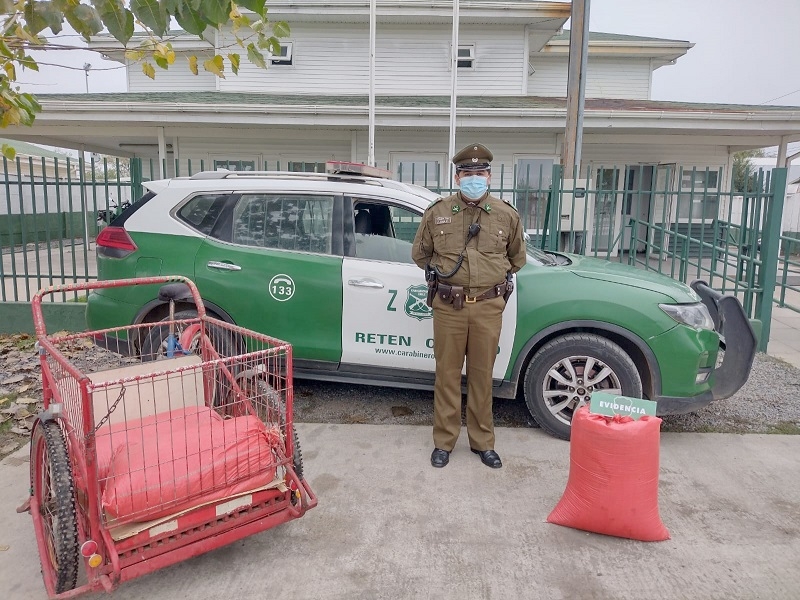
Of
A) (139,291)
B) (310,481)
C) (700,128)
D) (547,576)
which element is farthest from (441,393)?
(700,128)

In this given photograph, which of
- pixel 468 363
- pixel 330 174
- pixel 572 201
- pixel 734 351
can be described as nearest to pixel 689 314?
pixel 734 351

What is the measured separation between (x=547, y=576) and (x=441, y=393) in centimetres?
134

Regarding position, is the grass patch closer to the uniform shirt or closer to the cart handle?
the uniform shirt

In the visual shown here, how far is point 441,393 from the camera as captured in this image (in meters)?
3.82

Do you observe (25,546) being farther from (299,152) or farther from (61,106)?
(299,152)

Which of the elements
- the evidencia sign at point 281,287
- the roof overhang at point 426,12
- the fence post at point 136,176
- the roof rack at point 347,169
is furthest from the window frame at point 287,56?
the evidencia sign at point 281,287

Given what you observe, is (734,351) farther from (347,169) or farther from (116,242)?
(116,242)

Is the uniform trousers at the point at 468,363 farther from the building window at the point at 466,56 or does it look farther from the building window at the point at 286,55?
the building window at the point at 286,55

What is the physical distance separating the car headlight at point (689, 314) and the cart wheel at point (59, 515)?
11.5ft

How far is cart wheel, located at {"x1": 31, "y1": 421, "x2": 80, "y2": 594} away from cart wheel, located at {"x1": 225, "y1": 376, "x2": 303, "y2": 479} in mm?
785

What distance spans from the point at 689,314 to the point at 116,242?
4152 mm

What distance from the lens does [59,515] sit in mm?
2326

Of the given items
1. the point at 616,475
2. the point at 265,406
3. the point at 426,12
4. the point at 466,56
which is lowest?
the point at 616,475

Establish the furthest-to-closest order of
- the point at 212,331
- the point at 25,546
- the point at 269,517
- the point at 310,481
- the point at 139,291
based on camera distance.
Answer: the point at 139,291 → the point at 212,331 → the point at 310,481 → the point at 25,546 → the point at 269,517
